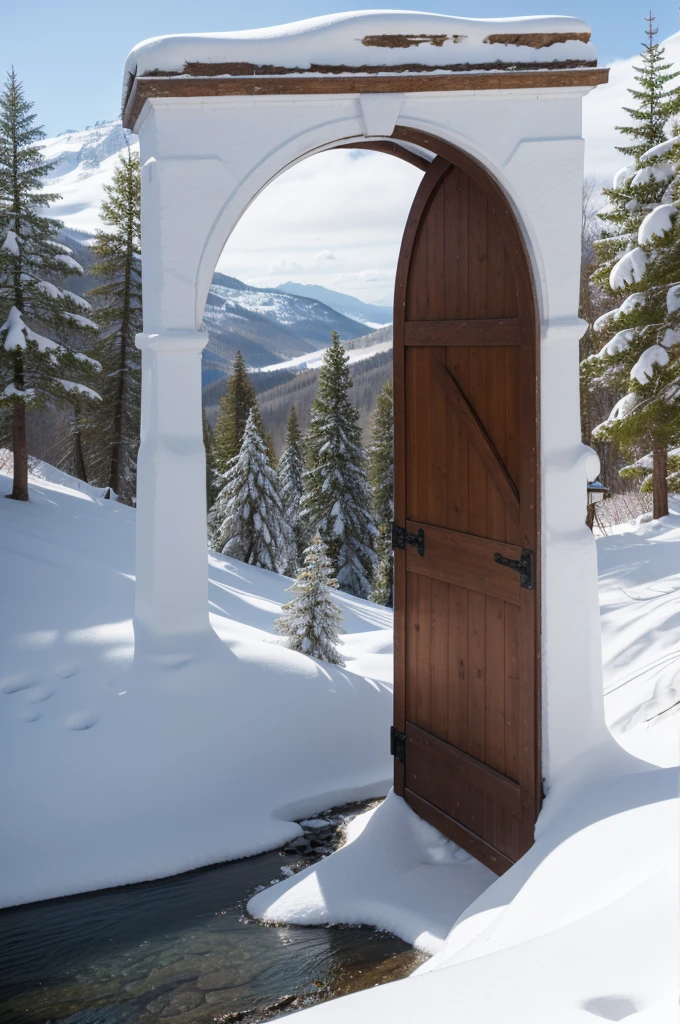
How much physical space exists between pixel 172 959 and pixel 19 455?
44.2 feet

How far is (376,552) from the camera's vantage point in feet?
93.1

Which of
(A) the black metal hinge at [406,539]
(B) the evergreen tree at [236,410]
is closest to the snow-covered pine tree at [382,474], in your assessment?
(B) the evergreen tree at [236,410]

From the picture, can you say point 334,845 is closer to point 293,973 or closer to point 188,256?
point 293,973

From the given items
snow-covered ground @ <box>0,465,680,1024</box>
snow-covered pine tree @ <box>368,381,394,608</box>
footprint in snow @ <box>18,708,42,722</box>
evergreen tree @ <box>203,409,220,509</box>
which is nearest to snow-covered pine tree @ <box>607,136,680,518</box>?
snow-covered ground @ <box>0,465,680,1024</box>

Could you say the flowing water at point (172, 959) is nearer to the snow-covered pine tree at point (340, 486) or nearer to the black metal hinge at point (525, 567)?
the black metal hinge at point (525, 567)

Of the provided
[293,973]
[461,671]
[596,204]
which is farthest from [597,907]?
[596,204]

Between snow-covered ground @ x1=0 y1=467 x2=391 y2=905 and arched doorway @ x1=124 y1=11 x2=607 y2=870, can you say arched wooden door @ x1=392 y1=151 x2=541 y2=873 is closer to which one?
arched doorway @ x1=124 y1=11 x2=607 y2=870

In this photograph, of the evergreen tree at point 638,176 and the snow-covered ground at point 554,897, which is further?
the evergreen tree at point 638,176

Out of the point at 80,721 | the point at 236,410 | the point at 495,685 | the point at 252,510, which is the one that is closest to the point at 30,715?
the point at 80,721

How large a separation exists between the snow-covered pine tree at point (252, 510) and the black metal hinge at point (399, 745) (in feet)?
65.3

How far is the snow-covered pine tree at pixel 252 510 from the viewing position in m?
25.8

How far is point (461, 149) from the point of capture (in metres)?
5.02

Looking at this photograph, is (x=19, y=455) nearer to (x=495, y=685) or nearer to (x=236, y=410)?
(x=236, y=410)

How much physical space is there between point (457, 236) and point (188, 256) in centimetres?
154
